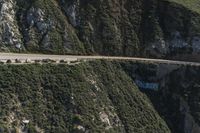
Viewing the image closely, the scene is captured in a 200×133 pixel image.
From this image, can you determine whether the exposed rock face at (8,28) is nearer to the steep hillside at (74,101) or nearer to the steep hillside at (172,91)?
the steep hillside at (74,101)

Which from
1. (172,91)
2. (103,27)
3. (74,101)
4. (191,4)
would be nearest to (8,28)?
(74,101)

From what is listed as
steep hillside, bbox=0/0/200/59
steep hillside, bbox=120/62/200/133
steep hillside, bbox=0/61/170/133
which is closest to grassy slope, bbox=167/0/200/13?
steep hillside, bbox=0/0/200/59

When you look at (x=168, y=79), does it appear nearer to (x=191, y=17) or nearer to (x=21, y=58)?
(x=191, y=17)

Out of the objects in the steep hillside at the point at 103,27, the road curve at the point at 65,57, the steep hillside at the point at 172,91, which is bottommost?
the steep hillside at the point at 172,91

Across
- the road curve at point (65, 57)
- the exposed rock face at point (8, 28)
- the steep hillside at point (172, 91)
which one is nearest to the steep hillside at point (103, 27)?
the exposed rock face at point (8, 28)

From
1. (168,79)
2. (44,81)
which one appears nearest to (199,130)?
(168,79)

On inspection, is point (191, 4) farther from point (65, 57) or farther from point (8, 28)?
point (8, 28)
